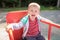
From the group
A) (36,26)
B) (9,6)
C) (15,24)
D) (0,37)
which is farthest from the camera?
(9,6)

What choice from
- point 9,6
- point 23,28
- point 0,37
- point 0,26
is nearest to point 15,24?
point 23,28

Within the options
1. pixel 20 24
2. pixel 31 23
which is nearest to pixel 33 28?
pixel 31 23

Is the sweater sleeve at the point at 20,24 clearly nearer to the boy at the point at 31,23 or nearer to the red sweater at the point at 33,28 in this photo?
the boy at the point at 31,23

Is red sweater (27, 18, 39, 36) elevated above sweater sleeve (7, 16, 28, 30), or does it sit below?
below

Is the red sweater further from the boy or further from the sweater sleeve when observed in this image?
the sweater sleeve

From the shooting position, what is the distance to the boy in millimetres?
3564

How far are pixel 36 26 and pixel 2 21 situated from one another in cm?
416

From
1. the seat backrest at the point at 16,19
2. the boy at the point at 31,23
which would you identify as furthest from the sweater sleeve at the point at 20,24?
the seat backrest at the point at 16,19

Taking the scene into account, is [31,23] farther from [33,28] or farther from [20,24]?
[20,24]

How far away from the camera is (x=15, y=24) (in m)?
3.48

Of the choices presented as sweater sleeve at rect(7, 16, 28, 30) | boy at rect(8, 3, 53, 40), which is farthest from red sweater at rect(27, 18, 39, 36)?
sweater sleeve at rect(7, 16, 28, 30)

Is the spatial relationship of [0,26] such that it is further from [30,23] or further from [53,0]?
[53,0]

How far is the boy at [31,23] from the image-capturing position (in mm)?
3564

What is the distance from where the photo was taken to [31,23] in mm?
3691
